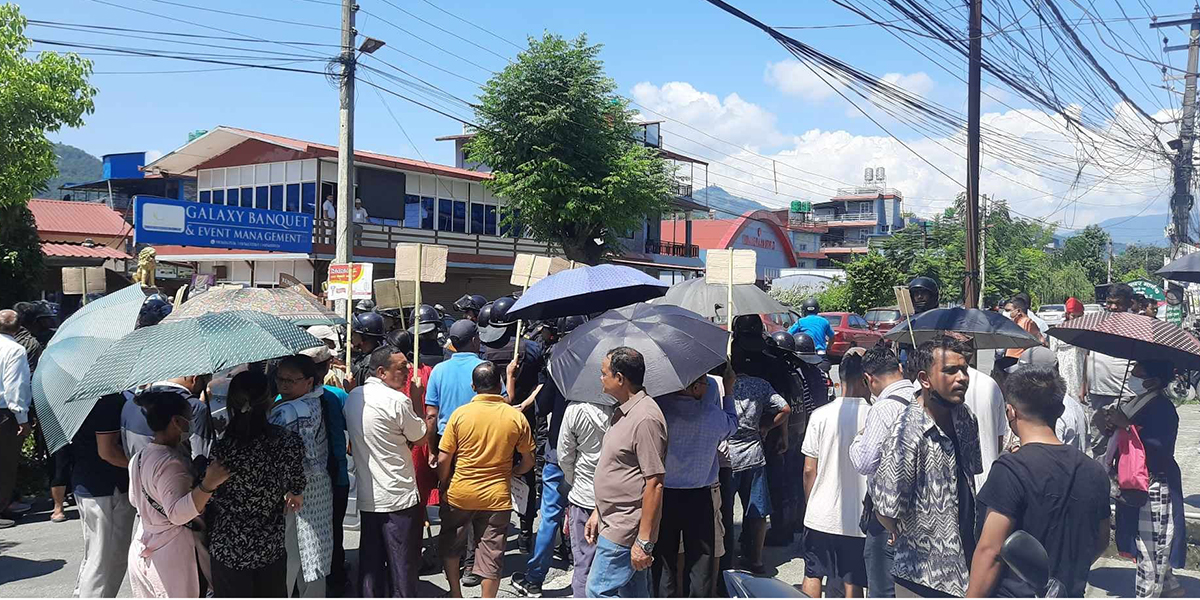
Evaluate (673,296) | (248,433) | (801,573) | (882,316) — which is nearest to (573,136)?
(882,316)

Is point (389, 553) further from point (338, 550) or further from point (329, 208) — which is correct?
point (329, 208)

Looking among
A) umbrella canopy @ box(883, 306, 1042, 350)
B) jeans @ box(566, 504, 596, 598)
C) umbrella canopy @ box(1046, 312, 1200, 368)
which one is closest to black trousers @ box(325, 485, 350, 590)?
jeans @ box(566, 504, 596, 598)

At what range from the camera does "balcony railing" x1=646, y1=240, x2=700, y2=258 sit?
40.1 metres

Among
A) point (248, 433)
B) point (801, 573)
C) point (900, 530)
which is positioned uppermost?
point (248, 433)

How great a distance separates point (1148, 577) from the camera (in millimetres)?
5246

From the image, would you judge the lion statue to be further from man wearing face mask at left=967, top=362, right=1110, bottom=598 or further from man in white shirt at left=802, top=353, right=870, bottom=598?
man wearing face mask at left=967, top=362, right=1110, bottom=598

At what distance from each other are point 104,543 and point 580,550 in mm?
2755

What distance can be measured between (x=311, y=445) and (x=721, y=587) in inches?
99.7

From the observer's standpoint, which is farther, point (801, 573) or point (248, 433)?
point (801, 573)

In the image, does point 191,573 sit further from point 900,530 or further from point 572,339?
point 900,530

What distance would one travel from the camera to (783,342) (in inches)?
277

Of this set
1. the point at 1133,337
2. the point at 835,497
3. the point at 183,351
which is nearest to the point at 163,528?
the point at 183,351

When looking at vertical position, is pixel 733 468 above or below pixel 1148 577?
above

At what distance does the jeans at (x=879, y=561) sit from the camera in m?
4.27
